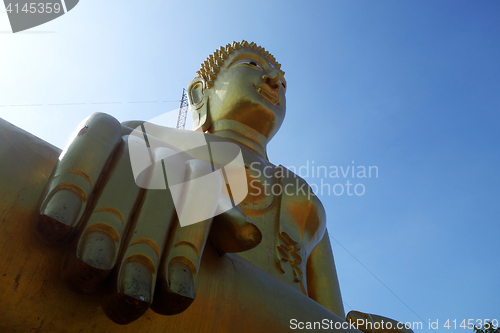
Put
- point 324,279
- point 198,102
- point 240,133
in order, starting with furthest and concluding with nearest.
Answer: point 198,102
point 240,133
point 324,279

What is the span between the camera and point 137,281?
1173mm

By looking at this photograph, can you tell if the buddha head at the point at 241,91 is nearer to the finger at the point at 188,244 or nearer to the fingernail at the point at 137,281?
the finger at the point at 188,244

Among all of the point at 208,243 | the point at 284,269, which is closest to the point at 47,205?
the point at 208,243

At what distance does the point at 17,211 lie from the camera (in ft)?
4.09

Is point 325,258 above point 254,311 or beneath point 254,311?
above

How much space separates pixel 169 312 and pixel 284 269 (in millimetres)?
1704

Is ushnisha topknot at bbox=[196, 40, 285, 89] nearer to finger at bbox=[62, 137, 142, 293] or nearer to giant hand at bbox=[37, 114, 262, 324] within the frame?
giant hand at bbox=[37, 114, 262, 324]

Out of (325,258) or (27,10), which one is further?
(325,258)

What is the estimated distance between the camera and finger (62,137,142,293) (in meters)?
1.16

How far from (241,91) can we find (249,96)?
83 mm

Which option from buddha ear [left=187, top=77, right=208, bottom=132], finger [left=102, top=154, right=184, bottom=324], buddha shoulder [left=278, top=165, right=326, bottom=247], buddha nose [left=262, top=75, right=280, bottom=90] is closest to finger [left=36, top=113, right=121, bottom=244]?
finger [left=102, top=154, right=184, bottom=324]

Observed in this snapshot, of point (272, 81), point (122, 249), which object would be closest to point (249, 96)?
point (272, 81)

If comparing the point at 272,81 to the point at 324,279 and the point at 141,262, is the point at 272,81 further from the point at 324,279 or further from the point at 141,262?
the point at 141,262

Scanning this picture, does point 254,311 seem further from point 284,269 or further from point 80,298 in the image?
point 284,269
